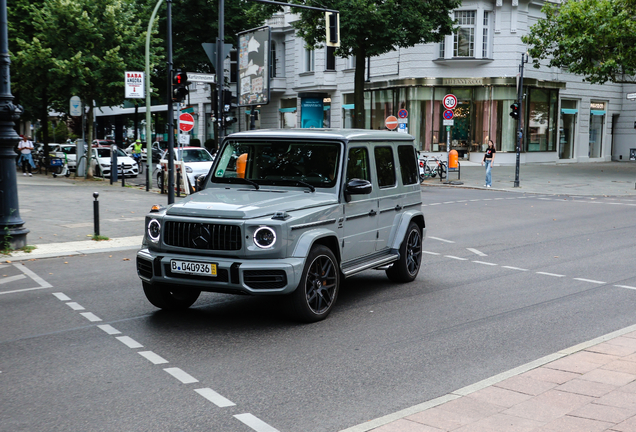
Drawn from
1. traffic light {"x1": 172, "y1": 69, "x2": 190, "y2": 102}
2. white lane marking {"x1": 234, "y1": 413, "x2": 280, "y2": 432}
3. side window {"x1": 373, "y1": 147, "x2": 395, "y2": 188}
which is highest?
traffic light {"x1": 172, "y1": 69, "x2": 190, "y2": 102}

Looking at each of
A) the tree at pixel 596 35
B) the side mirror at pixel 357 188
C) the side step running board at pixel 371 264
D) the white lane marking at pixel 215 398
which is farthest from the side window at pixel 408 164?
the tree at pixel 596 35

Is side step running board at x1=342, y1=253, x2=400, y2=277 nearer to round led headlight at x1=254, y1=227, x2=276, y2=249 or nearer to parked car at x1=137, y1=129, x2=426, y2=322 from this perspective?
parked car at x1=137, y1=129, x2=426, y2=322

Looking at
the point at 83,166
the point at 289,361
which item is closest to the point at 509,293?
the point at 289,361

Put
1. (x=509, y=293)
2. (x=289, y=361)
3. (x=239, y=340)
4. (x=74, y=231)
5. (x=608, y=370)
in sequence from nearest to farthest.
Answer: (x=608, y=370) < (x=289, y=361) < (x=239, y=340) < (x=509, y=293) < (x=74, y=231)

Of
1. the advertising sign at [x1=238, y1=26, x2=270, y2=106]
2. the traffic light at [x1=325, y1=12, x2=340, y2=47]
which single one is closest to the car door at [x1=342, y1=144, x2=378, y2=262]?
the advertising sign at [x1=238, y1=26, x2=270, y2=106]

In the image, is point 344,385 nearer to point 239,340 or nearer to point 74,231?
point 239,340

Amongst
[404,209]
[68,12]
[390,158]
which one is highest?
[68,12]

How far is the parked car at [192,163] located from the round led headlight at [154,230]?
16702 mm

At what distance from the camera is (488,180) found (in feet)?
92.6

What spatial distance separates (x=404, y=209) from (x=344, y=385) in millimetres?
4039

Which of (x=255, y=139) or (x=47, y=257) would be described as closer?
(x=255, y=139)

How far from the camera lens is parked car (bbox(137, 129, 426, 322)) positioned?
6.42 meters

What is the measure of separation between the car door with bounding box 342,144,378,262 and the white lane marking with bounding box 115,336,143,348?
7.54ft

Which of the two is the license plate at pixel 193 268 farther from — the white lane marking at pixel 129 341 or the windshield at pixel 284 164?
the windshield at pixel 284 164
